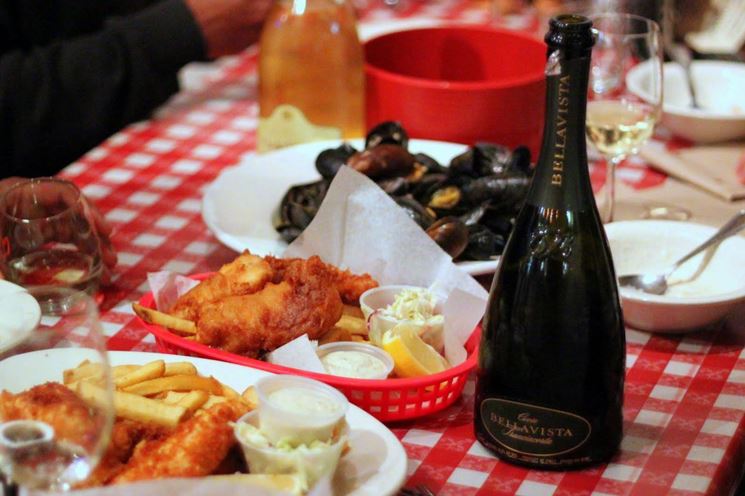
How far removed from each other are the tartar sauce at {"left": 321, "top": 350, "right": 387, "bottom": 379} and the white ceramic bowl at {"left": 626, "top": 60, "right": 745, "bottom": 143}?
994 millimetres

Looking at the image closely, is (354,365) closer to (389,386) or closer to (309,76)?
(389,386)

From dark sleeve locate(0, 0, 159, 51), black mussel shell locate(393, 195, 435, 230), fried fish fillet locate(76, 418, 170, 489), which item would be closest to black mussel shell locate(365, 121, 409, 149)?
black mussel shell locate(393, 195, 435, 230)

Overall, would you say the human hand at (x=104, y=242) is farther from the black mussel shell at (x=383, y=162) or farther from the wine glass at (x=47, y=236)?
the black mussel shell at (x=383, y=162)

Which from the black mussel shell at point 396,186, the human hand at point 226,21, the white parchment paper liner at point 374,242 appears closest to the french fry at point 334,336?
the white parchment paper liner at point 374,242

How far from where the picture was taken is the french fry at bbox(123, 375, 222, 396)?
3.50 ft

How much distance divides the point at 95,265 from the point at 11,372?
426 millimetres

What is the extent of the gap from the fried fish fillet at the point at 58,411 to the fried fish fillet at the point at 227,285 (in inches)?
11.7

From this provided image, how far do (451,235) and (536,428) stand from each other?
374 mm

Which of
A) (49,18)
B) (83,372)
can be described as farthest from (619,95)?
(49,18)

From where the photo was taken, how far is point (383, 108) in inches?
72.5

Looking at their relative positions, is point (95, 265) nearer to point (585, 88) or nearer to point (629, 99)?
point (585, 88)

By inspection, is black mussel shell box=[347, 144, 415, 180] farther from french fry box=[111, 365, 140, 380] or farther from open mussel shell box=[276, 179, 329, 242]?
french fry box=[111, 365, 140, 380]

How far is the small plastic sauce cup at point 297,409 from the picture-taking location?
3.06ft

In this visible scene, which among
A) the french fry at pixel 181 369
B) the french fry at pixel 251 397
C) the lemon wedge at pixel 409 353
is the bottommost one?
the lemon wedge at pixel 409 353
